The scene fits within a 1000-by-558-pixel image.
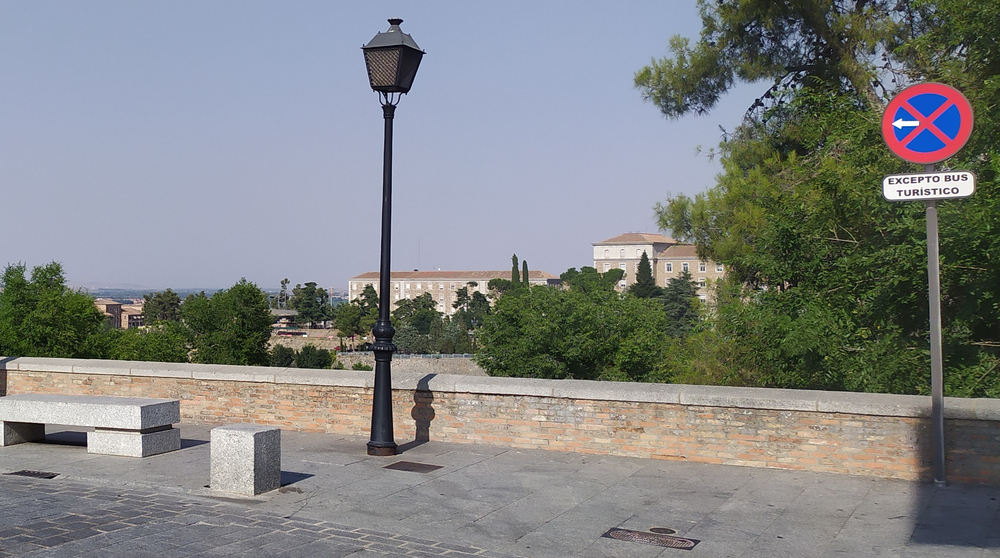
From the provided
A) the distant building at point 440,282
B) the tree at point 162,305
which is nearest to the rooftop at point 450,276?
the distant building at point 440,282

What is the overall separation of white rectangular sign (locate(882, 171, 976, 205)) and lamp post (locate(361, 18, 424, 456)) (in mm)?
4756

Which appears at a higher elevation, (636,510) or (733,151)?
(733,151)

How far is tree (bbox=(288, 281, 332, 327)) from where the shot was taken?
163 m

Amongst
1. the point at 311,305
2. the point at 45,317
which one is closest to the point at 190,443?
the point at 45,317

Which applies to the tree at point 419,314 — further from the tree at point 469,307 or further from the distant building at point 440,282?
the distant building at point 440,282

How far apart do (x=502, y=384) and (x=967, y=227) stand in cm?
509

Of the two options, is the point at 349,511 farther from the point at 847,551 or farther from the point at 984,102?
the point at 984,102

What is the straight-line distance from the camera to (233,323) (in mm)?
33406

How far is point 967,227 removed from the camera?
9.16 m

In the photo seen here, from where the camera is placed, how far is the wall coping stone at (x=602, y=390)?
25.7 ft

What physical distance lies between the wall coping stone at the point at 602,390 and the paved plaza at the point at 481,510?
2.04ft

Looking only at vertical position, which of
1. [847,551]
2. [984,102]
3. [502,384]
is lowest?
[847,551]

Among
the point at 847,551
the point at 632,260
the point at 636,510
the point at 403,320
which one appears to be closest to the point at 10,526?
the point at 636,510

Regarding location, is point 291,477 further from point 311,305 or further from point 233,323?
point 311,305
